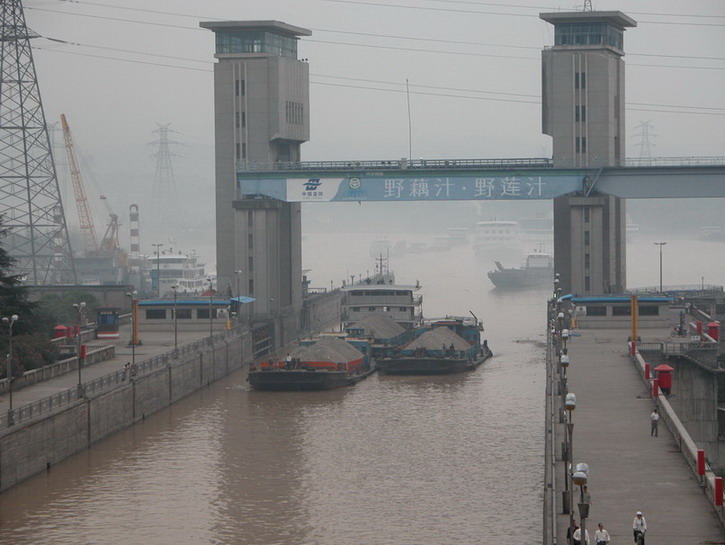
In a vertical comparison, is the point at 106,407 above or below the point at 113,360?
below

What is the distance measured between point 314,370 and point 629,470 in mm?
32460

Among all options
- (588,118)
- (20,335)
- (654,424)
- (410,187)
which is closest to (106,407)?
(20,335)

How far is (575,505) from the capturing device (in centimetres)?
3338

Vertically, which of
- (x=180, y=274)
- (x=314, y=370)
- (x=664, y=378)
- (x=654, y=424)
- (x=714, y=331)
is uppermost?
(x=180, y=274)

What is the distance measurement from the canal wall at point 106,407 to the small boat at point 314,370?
353 centimetres

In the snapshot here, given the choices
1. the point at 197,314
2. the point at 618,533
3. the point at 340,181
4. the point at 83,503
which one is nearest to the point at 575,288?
the point at 340,181

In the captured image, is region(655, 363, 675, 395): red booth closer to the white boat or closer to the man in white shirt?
the man in white shirt

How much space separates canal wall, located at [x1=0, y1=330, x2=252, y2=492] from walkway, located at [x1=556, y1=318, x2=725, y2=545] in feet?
54.9

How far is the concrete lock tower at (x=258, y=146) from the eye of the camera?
85812 mm

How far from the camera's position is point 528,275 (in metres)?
182

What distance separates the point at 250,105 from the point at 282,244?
29.3 feet

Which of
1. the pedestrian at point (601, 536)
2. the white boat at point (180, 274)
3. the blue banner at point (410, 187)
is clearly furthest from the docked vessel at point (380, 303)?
the pedestrian at point (601, 536)

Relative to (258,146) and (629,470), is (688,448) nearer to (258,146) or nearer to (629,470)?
(629,470)

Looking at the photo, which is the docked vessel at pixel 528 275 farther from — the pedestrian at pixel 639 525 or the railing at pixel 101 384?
the pedestrian at pixel 639 525
